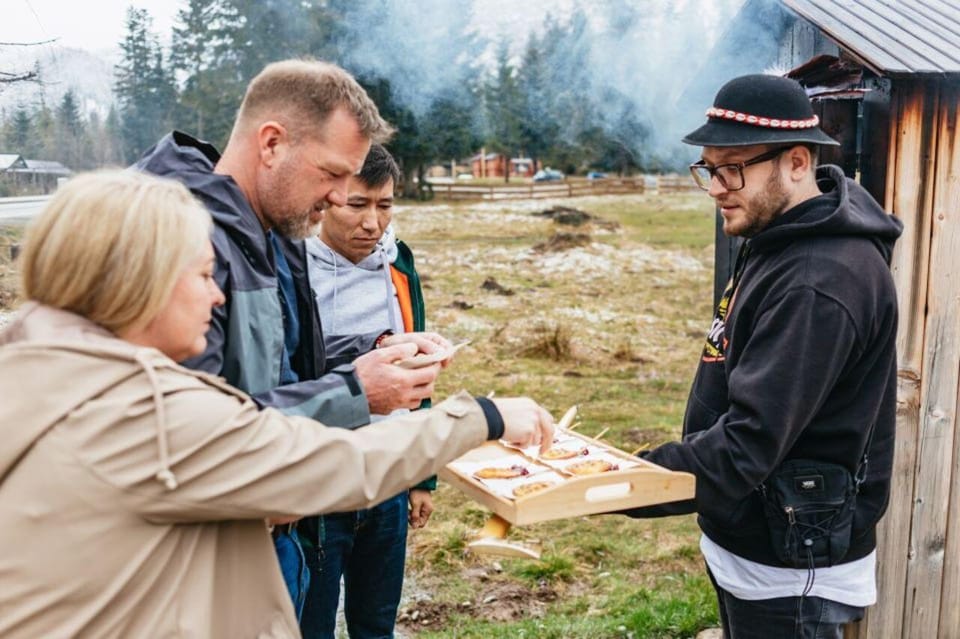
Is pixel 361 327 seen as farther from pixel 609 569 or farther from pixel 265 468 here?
pixel 609 569

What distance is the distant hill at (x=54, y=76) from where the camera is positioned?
4.39 meters

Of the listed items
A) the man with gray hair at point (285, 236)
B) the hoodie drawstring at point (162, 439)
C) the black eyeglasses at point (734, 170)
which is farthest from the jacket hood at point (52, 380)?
the black eyeglasses at point (734, 170)

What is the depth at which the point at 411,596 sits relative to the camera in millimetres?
5555

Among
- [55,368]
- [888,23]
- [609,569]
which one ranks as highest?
[888,23]

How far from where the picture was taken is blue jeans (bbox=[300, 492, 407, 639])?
3.59 meters

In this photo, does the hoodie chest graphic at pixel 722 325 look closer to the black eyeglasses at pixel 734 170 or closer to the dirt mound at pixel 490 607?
the black eyeglasses at pixel 734 170

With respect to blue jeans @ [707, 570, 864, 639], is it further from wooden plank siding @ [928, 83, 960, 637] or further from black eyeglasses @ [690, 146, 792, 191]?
black eyeglasses @ [690, 146, 792, 191]

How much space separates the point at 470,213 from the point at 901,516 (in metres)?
21.0

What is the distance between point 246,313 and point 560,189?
97.5ft

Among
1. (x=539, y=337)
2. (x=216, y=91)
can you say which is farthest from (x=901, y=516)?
(x=216, y=91)

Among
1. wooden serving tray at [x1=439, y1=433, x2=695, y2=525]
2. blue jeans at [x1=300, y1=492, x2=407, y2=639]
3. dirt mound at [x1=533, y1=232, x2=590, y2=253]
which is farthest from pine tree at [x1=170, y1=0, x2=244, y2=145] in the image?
wooden serving tray at [x1=439, y1=433, x2=695, y2=525]

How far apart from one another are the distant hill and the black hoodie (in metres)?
3.71

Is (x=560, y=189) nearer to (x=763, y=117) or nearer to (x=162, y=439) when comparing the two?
(x=763, y=117)

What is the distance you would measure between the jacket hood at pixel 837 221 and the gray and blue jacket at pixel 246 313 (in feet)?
4.86
